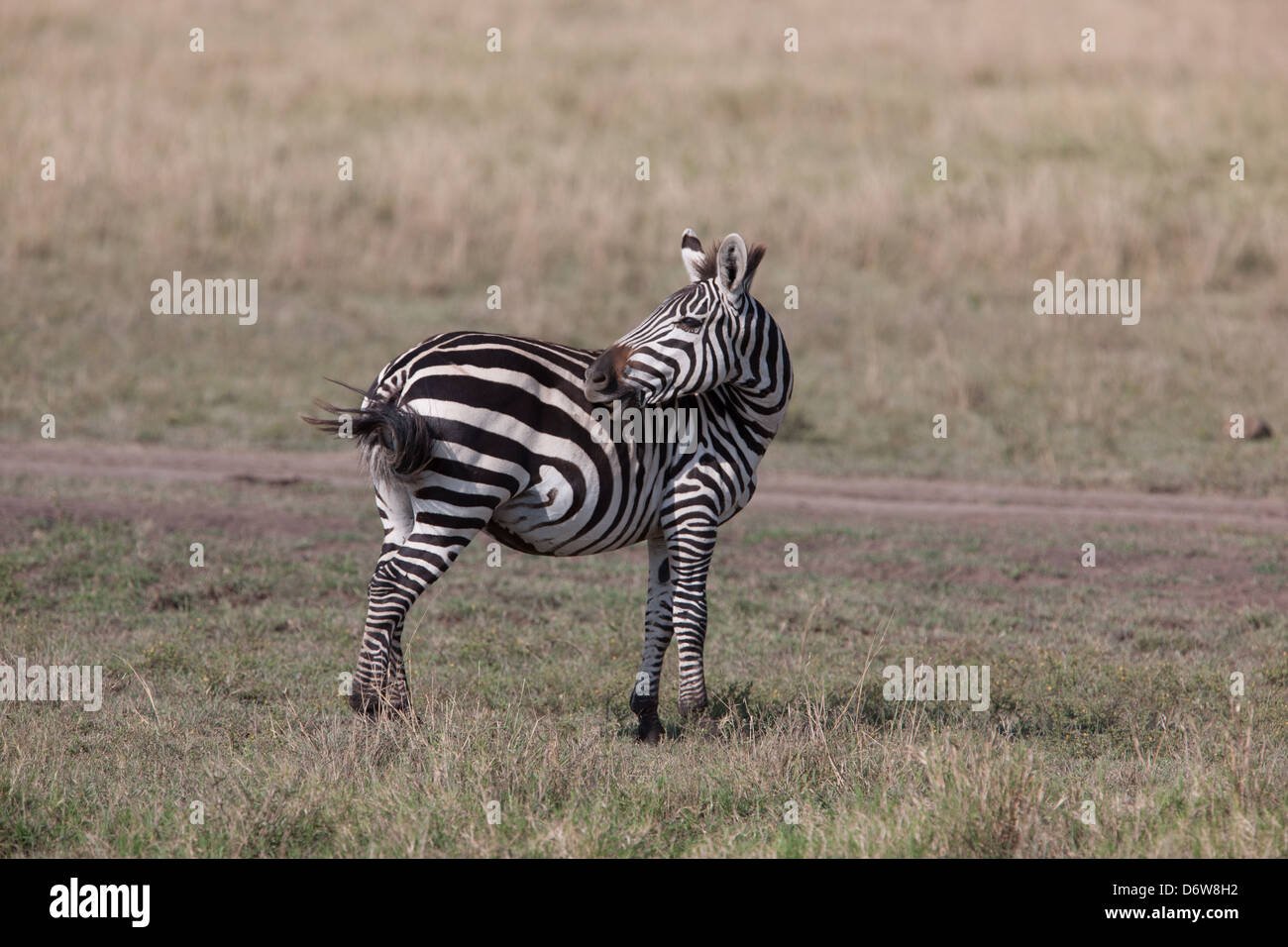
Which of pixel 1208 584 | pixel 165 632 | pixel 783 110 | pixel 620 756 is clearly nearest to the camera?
pixel 620 756

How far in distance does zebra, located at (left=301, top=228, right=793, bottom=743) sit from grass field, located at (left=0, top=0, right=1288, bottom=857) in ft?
2.04

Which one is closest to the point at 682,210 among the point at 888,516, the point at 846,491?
the point at 846,491

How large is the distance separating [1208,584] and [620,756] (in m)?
6.01

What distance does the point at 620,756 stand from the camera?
6.28 metres

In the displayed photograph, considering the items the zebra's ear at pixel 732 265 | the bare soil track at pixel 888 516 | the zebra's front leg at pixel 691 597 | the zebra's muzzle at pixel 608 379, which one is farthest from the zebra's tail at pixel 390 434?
the bare soil track at pixel 888 516

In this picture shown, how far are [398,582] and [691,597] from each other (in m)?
1.43

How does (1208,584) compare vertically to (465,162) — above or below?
below

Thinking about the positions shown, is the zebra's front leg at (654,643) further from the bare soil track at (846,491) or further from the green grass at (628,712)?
the bare soil track at (846,491)

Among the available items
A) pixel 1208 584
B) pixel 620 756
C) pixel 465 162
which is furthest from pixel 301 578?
pixel 465 162

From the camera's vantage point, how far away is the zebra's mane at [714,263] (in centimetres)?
646

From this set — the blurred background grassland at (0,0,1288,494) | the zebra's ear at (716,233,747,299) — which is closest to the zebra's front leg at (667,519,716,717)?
the zebra's ear at (716,233,747,299)

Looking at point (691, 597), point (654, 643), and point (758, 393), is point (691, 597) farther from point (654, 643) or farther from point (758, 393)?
point (758, 393)

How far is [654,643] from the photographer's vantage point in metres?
6.80

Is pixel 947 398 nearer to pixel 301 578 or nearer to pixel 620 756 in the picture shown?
pixel 301 578
